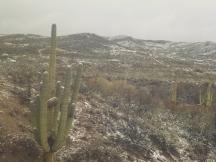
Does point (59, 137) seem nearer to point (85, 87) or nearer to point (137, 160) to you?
point (137, 160)

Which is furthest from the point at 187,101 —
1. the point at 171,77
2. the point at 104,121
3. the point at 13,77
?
the point at 13,77

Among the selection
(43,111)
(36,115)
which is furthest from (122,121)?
(43,111)

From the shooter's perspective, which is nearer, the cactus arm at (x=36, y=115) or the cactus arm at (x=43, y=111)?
the cactus arm at (x=43, y=111)

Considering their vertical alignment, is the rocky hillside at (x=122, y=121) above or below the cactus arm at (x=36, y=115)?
below

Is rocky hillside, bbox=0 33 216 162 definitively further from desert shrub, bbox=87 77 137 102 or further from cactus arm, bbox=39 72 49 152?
cactus arm, bbox=39 72 49 152

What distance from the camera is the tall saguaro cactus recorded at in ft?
51.0

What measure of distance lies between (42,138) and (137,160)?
A: 22.5 ft

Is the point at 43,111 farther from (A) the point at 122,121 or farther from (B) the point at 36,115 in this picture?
(A) the point at 122,121

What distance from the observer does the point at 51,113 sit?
1667 centimetres

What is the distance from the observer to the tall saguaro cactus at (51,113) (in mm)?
15539

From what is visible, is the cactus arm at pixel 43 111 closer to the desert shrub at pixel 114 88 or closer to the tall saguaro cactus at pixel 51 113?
the tall saguaro cactus at pixel 51 113

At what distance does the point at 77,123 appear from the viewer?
74.6ft

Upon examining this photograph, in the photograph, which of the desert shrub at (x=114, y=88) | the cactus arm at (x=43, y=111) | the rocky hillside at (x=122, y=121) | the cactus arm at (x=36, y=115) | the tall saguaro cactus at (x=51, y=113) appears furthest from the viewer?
the desert shrub at (x=114, y=88)

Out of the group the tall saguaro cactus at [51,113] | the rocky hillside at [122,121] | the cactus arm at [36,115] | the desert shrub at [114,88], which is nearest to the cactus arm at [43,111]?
the tall saguaro cactus at [51,113]
